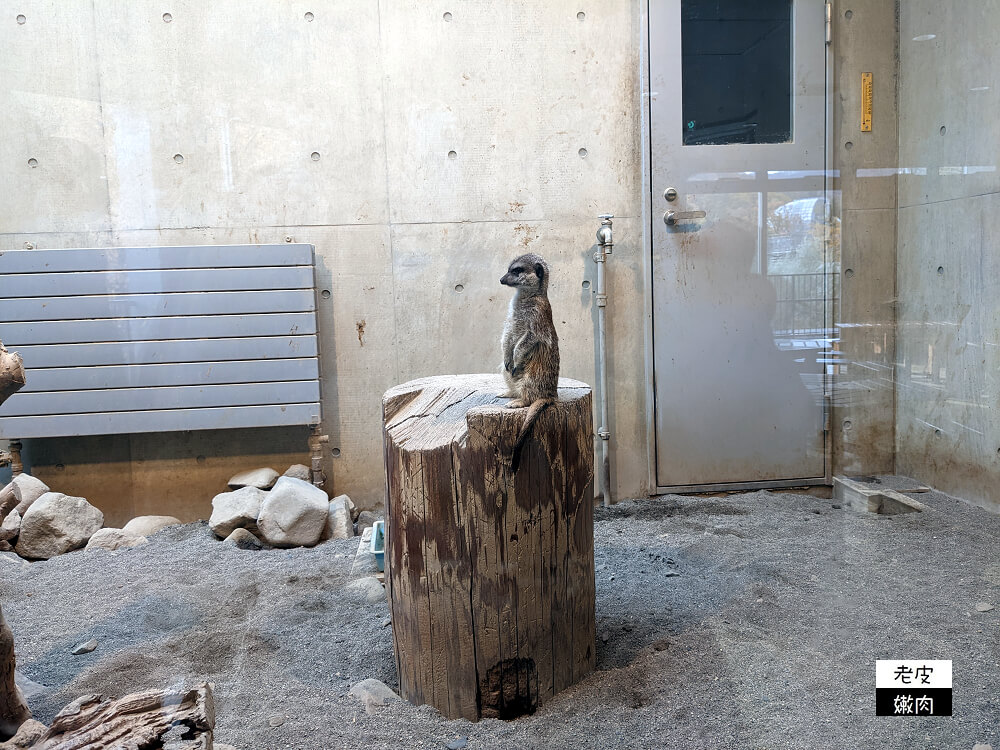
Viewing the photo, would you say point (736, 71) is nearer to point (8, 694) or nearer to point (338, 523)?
point (338, 523)

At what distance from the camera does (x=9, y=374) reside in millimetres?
1591

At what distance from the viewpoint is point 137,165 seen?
11.2ft

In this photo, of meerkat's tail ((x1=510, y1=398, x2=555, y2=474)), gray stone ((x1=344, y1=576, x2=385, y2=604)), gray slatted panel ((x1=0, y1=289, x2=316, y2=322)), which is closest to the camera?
meerkat's tail ((x1=510, y1=398, x2=555, y2=474))

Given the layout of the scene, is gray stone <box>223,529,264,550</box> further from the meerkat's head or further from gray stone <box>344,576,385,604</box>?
the meerkat's head

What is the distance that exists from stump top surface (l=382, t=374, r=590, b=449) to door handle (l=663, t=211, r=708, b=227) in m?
1.49

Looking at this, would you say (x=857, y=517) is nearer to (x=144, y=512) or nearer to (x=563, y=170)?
(x=563, y=170)

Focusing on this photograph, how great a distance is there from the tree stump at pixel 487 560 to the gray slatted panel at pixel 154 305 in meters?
1.72

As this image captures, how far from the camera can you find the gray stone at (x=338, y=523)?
11.0 ft

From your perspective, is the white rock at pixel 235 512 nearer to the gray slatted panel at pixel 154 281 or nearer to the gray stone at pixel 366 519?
the gray stone at pixel 366 519

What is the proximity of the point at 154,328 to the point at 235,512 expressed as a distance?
974 millimetres

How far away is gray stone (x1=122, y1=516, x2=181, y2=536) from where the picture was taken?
11.1 feet

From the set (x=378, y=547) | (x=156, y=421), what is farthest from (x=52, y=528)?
(x=378, y=547)

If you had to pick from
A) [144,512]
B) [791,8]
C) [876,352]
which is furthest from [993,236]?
[144,512]

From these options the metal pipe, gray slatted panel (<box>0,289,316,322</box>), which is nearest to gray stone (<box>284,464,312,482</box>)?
gray slatted panel (<box>0,289,316,322</box>)
